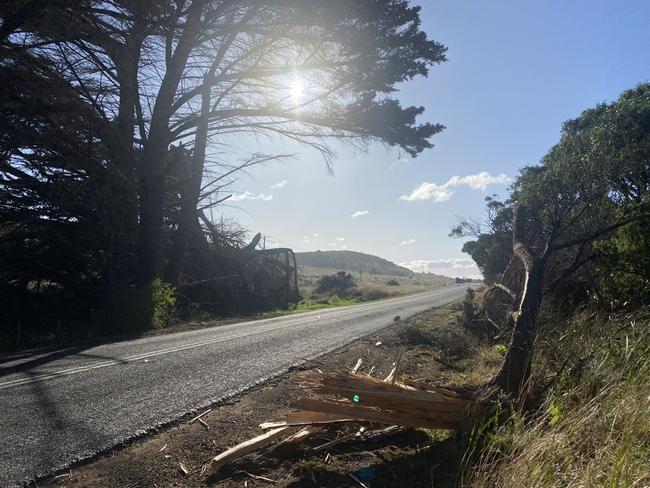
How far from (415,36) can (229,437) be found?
1467cm

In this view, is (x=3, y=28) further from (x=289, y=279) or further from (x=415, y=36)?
(x=289, y=279)

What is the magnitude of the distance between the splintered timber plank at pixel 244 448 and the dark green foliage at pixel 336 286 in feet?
126

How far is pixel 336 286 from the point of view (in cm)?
4525

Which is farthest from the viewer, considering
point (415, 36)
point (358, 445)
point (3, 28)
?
point (415, 36)

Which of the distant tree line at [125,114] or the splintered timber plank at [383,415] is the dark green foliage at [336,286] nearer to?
the distant tree line at [125,114]

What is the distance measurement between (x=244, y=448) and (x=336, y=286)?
41746 millimetres

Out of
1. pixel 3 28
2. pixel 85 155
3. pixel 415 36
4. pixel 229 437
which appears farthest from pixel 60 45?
pixel 229 437

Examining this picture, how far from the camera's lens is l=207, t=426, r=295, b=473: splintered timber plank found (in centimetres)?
343

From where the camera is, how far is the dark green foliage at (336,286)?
1712 inches

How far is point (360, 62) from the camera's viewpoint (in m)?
15.7

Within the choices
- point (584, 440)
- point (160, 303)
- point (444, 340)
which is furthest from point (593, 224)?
point (160, 303)

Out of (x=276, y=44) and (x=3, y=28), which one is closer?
(x=3, y=28)

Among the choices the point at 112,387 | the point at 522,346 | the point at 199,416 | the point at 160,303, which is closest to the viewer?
the point at 199,416

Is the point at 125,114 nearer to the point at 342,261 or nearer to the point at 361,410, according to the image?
the point at 361,410
